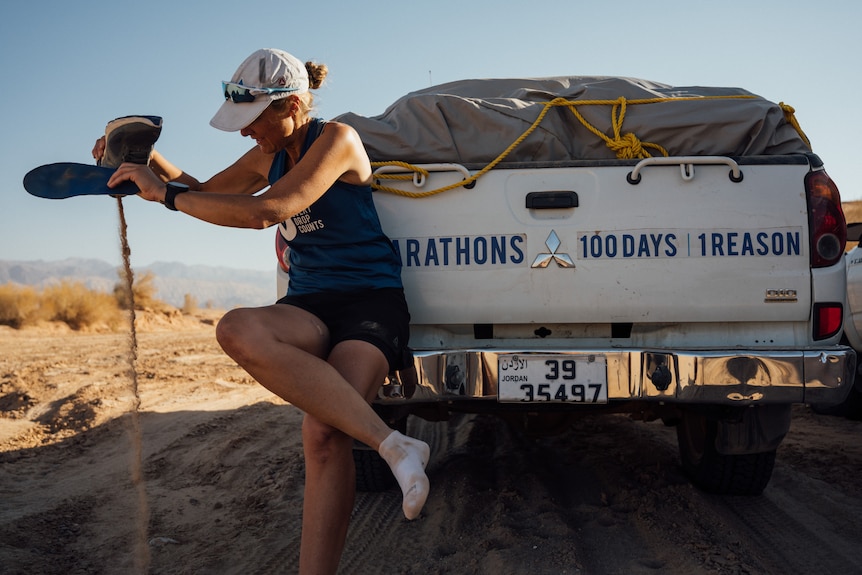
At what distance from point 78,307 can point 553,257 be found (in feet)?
65.7

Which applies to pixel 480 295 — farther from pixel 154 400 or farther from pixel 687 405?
pixel 154 400

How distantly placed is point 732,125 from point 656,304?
3.04 ft

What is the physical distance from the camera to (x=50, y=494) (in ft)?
13.6

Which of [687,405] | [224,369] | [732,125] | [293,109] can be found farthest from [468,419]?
[224,369]

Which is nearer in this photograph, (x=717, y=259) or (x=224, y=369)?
(x=717, y=259)

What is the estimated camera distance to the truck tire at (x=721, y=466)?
3.68m

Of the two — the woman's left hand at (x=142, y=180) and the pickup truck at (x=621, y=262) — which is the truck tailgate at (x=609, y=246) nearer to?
the pickup truck at (x=621, y=262)

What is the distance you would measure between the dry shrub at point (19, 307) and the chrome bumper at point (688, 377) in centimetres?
1840

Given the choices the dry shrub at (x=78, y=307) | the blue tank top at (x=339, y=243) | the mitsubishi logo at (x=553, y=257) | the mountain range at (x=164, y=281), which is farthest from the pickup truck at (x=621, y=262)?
the mountain range at (x=164, y=281)

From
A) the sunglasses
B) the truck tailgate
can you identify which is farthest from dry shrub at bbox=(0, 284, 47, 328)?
the sunglasses

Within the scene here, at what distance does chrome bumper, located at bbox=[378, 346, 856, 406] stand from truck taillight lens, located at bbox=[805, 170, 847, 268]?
40 cm

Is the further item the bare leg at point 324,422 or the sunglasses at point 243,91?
the sunglasses at point 243,91

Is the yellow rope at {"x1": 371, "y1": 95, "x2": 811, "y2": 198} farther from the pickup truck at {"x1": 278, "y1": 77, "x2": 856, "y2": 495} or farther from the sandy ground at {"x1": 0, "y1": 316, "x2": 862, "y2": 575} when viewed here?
the sandy ground at {"x1": 0, "y1": 316, "x2": 862, "y2": 575}

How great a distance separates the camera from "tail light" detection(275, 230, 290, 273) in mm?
3316
